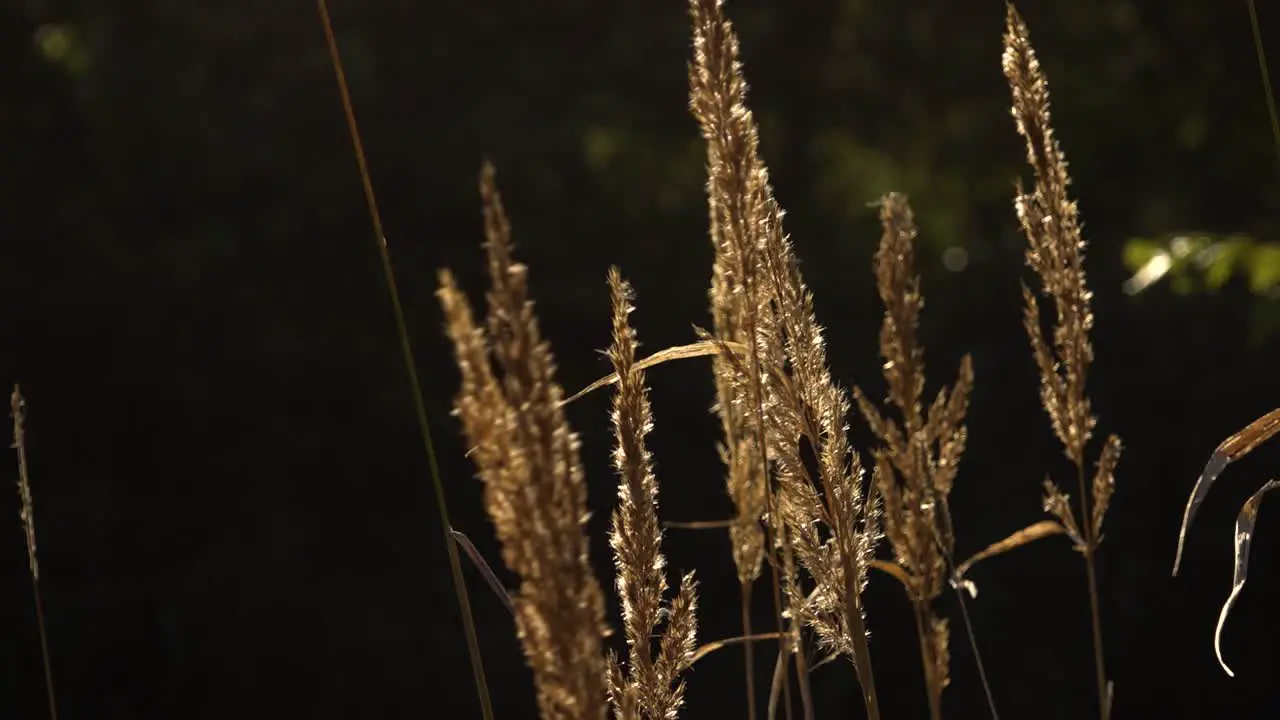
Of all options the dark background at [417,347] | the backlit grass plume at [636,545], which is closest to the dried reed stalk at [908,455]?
the backlit grass plume at [636,545]

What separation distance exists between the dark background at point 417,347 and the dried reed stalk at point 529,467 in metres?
6.46

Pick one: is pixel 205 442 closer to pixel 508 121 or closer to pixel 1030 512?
pixel 508 121

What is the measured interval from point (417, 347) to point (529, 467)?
331 inches

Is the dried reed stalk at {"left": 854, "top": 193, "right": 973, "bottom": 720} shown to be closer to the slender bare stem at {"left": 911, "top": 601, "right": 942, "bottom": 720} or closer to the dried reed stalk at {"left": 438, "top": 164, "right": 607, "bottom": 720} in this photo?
the slender bare stem at {"left": 911, "top": 601, "right": 942, "bottom": 720}

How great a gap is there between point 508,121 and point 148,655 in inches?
147

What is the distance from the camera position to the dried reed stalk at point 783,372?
1336mm

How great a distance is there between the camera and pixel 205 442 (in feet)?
28.6

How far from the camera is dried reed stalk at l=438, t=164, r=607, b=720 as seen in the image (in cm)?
83

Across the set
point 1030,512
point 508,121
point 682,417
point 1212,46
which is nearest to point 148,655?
point 682,417

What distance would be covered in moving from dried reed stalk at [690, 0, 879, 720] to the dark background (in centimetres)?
582

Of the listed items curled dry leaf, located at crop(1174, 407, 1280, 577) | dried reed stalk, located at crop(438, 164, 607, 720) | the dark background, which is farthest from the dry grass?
the dark background

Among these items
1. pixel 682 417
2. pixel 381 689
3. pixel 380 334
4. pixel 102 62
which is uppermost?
pixel 102 62

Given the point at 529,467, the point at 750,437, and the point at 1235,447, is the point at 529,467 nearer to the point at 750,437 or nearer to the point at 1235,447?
the point at 750,437

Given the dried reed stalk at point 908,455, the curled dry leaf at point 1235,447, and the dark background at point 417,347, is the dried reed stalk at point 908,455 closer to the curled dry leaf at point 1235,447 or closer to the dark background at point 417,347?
the curled dry leaf at point 1235,447
